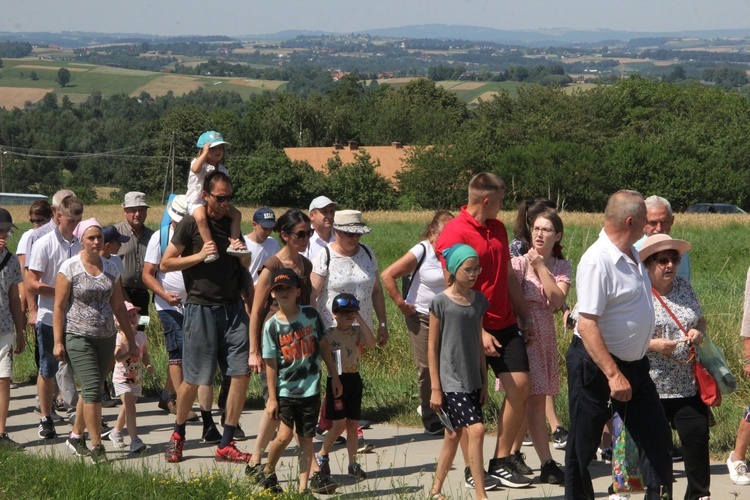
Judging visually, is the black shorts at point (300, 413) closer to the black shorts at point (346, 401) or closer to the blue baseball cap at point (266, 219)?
the black shorts at point (346, 401)

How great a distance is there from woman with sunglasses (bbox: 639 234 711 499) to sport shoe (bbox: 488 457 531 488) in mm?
1014

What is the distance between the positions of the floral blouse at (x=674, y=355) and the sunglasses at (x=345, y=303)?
76.0 inches

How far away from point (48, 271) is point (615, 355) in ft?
17.1

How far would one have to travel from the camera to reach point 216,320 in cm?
748

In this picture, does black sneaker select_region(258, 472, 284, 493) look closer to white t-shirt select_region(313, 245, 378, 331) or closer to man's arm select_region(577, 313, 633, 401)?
white t-shirt select_region(313, 245, 378, 331)

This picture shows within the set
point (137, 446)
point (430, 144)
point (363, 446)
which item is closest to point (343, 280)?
point (363, 446)

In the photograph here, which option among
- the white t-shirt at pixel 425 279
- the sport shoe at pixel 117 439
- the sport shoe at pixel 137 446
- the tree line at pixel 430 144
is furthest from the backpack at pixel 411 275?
the tree line at pixel 430 144

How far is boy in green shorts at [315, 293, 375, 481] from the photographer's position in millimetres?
6898

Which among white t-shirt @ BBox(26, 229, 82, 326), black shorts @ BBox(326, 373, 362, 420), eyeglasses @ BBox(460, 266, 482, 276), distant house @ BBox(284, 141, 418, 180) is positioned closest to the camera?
eyeglasses @ BBox(460, 266, 482, 276)

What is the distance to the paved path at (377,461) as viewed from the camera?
638cm

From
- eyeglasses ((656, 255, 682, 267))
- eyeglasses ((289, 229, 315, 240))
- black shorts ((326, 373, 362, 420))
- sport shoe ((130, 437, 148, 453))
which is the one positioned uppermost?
eyeglasses ((656, 255, 682, 267))

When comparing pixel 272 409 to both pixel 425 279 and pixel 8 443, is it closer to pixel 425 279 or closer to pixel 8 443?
pixel 425 279

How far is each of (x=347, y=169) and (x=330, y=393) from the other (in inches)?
2672

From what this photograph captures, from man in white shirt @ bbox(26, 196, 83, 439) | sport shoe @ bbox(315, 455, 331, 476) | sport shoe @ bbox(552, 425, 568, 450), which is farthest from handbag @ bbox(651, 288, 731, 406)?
man in white shirt @ bbox(26, 196, 83, 439)
